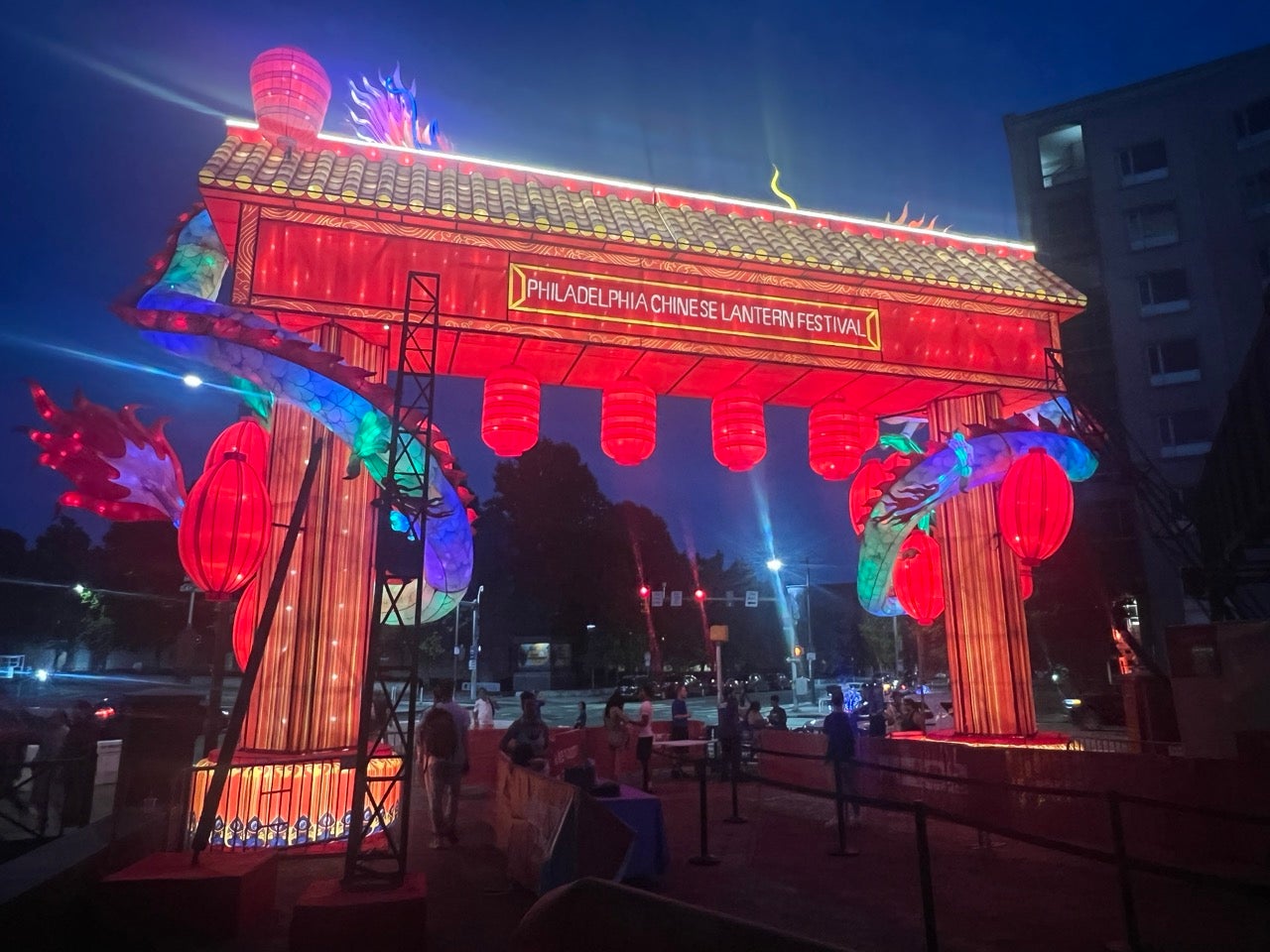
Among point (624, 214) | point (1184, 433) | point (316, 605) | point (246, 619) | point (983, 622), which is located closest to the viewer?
point (316, 605)

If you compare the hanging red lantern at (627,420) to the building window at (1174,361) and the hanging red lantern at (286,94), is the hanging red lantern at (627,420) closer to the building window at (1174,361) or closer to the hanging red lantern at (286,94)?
the hanging red lantern at (286,94)

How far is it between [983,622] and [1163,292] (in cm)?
2507

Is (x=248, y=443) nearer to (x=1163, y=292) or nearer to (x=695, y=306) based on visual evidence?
(x=695, y=306)

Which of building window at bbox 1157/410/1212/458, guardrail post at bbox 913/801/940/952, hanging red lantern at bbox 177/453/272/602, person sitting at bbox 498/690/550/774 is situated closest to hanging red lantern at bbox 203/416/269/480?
hanging red lantern at bbox 177/453/272/602

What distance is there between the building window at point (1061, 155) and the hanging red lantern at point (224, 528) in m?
34.1

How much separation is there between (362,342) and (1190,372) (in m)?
29.4

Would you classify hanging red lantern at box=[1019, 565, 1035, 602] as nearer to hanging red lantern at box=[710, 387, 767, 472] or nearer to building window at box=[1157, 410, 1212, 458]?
hanging red lantern at box=[710, 387, 767, 472]

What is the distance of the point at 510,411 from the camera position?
408 inches

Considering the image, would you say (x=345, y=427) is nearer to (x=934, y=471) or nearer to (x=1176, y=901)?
(x=934, y=471)

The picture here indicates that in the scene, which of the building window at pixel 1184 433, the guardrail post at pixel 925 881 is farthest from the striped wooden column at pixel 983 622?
the building window at pixel 1184 433

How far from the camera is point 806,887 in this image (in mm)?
6957

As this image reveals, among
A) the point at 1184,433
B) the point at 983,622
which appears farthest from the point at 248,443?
the point at 1184,433

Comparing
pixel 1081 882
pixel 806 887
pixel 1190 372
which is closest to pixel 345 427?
pixel 806 887

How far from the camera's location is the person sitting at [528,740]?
369 inches
